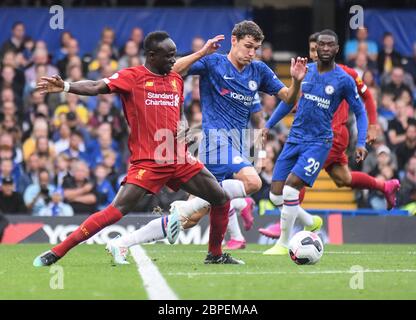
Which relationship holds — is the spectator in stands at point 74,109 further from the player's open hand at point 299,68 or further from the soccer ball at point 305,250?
the soccer ball at point 305,250

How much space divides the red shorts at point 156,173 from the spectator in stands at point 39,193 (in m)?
7.50

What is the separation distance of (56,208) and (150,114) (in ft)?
24.4

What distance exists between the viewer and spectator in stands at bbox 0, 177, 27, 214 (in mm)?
17172

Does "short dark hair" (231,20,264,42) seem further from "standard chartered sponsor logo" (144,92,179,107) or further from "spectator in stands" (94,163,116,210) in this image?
"spectator in stands" (94,163,116,210)

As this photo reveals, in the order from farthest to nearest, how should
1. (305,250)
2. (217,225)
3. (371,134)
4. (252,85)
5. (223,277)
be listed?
(371,134), (252,85), (217,225), (305,250), (223,277)

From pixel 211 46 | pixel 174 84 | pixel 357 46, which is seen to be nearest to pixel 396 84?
pixel 357 46

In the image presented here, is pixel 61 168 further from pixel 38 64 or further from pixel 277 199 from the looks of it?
pixel 277 199

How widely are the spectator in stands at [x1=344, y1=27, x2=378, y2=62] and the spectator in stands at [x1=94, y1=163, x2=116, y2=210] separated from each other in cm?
494

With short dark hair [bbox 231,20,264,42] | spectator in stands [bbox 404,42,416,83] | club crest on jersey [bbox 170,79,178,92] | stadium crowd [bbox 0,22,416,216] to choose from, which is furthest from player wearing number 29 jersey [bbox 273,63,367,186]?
spectator in stands [bbox 404,42,416,83]

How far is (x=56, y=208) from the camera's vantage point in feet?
56.3

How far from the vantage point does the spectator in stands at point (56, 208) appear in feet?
56.3

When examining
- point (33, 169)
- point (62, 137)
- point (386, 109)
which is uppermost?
point (386, 109)

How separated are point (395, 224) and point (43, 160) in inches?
221
